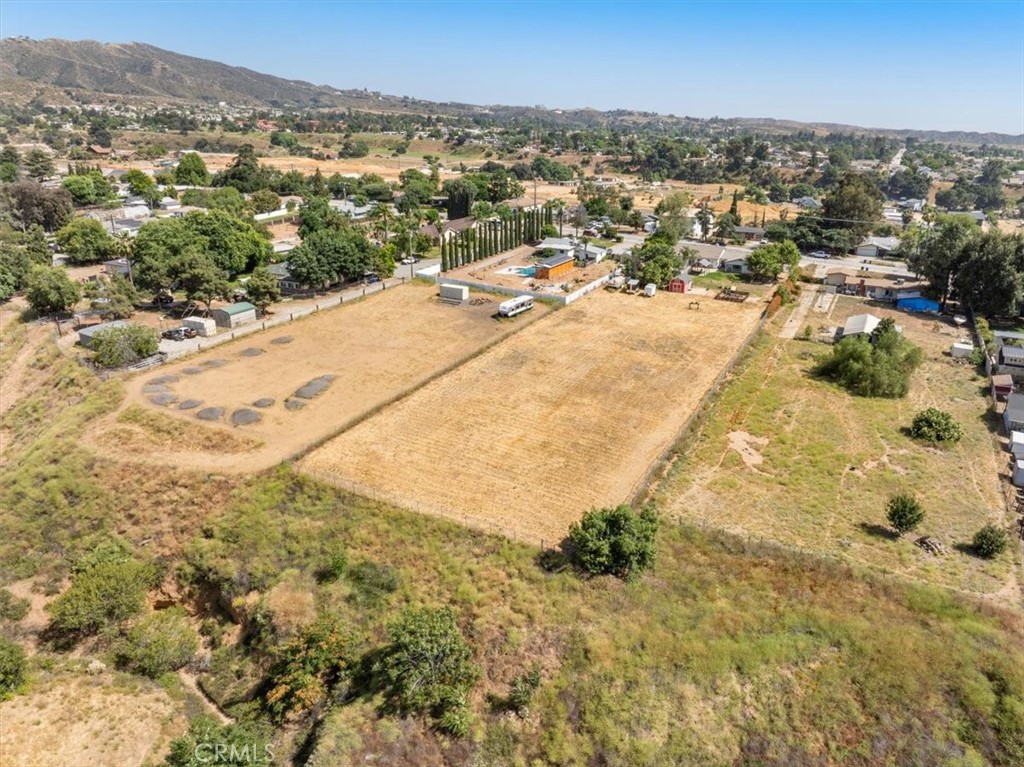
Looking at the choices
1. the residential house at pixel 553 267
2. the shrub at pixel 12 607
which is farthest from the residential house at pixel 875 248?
the shrub at pixel 12 607

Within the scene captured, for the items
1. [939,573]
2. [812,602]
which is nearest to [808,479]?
[939,573]

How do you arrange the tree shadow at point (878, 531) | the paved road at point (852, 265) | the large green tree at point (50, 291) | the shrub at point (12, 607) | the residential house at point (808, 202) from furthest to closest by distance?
the residential house at point (808, 202), the paved road at point (852, 265), the large green tree at point (50, 291), the tree shadow at point (878, 531), the shrub at point (12, 607)

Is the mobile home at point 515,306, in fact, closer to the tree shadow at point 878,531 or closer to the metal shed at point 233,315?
the metal shed at point 233,315

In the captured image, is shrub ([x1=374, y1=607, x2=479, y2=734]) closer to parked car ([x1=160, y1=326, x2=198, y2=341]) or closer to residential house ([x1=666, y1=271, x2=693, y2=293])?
parked car ([x1=160, y1=326, x2=198, y2=341])

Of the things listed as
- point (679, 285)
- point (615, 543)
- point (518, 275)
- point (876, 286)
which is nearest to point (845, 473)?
point (615, 543)

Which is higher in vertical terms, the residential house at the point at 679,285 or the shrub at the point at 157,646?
the residential house at the point at 679,285

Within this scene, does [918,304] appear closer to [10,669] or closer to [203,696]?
[203,696]

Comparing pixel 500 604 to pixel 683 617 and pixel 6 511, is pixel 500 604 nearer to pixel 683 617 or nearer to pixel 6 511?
pixel 683 617
